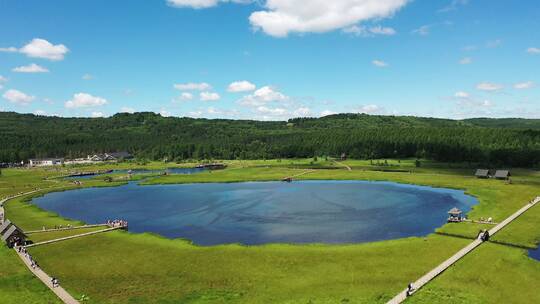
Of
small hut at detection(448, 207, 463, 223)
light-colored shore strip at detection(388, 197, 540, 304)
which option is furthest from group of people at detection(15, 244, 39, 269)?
small hut at detection(448, 207, 463, 223)

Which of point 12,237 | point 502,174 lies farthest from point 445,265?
point 502,174

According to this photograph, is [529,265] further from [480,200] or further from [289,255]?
[480,200]

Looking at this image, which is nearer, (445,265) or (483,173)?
(445,265)

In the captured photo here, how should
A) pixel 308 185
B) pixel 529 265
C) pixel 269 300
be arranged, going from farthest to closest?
1. pixel 308 185
2. pixel 529 265
3. pixel 269 300

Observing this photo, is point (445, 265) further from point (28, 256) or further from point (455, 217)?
point (28, 256)

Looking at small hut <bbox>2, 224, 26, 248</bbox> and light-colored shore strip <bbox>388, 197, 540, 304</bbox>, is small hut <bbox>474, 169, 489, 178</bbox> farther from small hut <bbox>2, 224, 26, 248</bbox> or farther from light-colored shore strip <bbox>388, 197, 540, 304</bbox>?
small hut <bbox>2, 224, 26, 248</bbox>

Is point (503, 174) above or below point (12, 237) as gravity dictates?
above

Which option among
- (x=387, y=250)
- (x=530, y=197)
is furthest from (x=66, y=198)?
(x=530, y=197)

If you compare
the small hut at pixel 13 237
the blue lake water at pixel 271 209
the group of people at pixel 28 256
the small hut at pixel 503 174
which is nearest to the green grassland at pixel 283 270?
the group of people at pixel 28 256
